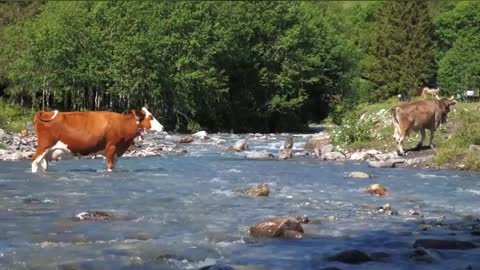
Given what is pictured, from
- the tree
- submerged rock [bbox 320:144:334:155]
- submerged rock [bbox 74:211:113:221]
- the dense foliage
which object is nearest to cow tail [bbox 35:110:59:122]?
submerged rock [bbox 74:211:113:221]

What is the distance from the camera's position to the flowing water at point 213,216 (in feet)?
27.7

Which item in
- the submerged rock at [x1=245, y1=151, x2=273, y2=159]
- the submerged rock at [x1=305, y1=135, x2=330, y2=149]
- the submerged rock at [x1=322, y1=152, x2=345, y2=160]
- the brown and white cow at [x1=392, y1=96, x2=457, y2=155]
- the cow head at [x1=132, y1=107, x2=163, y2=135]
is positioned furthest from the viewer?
the submerged rock at [x1=305, y1=135, x2=330, y2=149]

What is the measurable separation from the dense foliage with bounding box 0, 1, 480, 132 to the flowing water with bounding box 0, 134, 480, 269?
87.2 feet

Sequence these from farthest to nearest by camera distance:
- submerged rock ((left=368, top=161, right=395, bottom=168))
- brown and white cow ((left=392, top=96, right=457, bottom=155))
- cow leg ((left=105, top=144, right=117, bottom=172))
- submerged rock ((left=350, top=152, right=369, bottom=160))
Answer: submerged rock ((left=350, top=152, right=369, bottom=160)), brown and white cow ((left=392, top=96, right=457, bottom=155)), submerged rock ((left=368, top=161, right=395, bottom=168)), cow leg ((left=105, top=144, right=117, bottom=172))

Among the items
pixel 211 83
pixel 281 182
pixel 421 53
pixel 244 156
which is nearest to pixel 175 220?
pixel 281 182

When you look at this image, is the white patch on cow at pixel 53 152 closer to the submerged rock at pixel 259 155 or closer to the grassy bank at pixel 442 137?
the submerged rock at pixel 259 155

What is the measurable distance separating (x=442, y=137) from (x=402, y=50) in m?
51.7

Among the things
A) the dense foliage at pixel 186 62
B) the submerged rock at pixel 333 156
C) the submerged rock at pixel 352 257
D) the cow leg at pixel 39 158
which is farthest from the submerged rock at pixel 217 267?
the dense foliage at pixel 186 62

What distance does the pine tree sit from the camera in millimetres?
72625

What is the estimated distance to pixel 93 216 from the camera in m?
11.0

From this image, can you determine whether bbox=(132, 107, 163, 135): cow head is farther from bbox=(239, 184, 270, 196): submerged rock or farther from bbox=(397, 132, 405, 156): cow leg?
bbox=(397, 132, 405, 156): cow leg

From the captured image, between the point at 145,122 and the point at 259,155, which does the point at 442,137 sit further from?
the point at 145,122

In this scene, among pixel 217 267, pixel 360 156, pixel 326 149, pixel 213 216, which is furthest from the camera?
pixel 326 149

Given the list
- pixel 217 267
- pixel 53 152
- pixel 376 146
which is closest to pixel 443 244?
pixel 217 267
